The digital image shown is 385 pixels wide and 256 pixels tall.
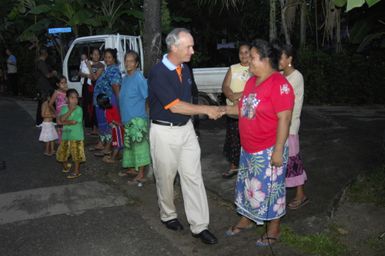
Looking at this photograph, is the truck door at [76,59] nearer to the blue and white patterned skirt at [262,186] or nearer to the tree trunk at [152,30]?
the tree trunk at [152,30]

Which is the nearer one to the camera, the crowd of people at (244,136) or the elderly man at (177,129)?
the crowd of people at (244,136)

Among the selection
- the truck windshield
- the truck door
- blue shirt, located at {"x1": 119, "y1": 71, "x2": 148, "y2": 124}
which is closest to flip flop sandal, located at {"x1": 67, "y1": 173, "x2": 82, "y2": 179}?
blue shirt, located at {"x1": 119, "y1": 71, "x2": 148, "y2": 124}

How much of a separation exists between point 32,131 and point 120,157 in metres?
3.37

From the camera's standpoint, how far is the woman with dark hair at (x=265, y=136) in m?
4.04

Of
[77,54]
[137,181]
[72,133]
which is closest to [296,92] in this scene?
[137,181]

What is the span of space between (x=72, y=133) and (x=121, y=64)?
4820mm

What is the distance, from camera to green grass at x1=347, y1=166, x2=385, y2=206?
5258mm

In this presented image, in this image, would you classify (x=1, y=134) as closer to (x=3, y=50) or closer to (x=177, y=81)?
(x=177, y=81)

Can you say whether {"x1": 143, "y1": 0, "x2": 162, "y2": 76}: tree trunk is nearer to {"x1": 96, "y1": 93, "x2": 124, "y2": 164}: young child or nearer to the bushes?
{"x1": 96, "y1": 93, "x2": 124, "y2": 164}: young child

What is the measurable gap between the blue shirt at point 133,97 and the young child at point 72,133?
0.90m

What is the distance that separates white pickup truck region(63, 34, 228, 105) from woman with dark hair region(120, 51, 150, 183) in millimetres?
4505

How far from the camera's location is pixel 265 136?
4.14 m

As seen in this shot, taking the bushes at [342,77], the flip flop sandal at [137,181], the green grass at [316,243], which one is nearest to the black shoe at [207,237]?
the green grass at [316,243]

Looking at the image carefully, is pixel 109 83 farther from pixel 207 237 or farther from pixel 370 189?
pixel 370 189
